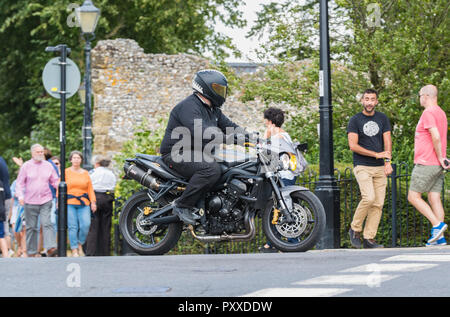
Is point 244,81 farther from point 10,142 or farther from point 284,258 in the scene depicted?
point 10,142

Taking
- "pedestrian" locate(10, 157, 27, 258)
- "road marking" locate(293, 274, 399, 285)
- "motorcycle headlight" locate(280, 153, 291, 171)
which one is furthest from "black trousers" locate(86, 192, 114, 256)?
"road marking" locate(293, 274, 399, 285)

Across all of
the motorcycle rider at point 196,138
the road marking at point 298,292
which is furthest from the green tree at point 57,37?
the road marking at point 298,292

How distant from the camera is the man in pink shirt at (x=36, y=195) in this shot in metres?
14.5

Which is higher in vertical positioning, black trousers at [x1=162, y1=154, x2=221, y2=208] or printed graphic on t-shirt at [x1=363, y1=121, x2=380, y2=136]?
printed graphic on t-shirt at [x1=363, y1=121, x2=380, y2=136]

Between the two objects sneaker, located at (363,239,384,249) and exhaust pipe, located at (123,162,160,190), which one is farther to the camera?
sneaker, located at (363,239,384,249)

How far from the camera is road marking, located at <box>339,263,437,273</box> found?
7.30m

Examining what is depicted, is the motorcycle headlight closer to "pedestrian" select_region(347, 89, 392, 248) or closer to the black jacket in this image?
the black jacket

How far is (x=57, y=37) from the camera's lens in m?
32.4

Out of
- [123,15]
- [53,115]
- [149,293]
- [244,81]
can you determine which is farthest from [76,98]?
[149,293]

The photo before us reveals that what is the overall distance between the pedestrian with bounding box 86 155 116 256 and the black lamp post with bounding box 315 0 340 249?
5231 mm

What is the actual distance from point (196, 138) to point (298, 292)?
3459 mm

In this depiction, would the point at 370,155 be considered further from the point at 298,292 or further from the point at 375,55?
the point at 298,292

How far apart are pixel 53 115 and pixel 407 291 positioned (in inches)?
1067
